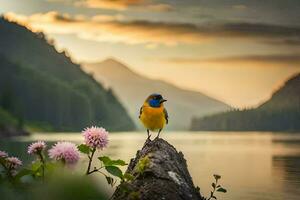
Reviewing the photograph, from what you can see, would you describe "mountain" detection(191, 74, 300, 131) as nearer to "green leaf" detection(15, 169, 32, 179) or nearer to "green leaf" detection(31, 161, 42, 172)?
"green leaf" detection(31, 161, 42, 172)

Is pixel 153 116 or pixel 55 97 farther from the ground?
pixel 55 97

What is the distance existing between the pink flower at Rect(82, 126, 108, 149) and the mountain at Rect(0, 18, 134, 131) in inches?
2927

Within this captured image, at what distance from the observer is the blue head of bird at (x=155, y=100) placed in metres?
3.80

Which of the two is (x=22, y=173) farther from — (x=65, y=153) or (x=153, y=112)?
(x=153, y=112)

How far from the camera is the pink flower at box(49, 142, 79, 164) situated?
142 cm

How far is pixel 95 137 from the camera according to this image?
1.73 meters

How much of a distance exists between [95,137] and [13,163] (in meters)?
0.23

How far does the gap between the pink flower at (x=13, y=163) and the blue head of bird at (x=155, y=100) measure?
216 centimetres

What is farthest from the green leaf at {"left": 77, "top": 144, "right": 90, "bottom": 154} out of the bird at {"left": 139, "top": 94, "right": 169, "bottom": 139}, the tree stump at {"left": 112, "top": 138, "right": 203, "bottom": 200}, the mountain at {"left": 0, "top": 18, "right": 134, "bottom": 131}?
the mountain at {"left": 0, "top": 18, "right": 134, "bottom": 131}

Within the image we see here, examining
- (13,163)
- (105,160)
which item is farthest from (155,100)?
(13,163)

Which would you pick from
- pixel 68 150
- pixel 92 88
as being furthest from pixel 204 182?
pixel 92 88

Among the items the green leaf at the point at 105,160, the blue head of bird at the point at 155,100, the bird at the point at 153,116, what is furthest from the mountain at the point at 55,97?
the green leaf at the point at 105,160

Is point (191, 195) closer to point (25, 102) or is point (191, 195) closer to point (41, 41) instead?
point (25, 102)

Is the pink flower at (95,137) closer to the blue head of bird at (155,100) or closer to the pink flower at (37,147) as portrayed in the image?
the pink flower at (37,147)
